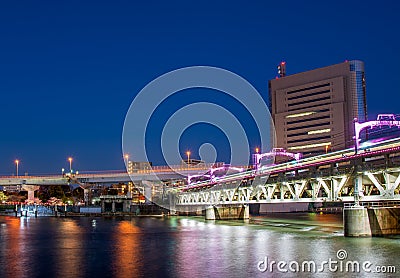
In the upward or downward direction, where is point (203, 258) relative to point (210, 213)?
downward

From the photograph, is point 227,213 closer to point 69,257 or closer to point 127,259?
point 69,257

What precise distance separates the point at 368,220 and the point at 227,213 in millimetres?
66815

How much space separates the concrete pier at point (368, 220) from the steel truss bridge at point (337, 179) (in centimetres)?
151

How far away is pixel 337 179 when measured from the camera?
64.9 meters

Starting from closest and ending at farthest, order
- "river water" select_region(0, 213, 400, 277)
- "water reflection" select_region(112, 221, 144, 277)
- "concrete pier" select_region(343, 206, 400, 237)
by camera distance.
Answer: "river water" select_region(0, 213, 400, 277), "water reflection" select_region(112, 221, 144, 277), "concrete pier" select_region(343, 206, 400, 237)

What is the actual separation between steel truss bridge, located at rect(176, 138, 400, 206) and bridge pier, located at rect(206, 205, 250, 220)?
11557mm

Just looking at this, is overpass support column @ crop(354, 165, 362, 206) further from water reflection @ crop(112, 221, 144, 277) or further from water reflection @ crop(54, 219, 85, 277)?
water reflection @ crop(54, 219, 85, 277)

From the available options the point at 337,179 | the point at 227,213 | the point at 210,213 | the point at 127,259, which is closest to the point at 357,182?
the point at 337,179

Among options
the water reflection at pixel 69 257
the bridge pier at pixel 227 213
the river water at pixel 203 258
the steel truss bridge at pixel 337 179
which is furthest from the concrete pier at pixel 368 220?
the bridge pier at pixel 227 213

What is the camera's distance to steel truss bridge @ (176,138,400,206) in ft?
179

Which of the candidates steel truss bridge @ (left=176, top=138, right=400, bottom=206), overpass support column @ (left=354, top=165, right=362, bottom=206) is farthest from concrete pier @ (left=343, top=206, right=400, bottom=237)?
steel truss bridge @ (left=176, top=138, right=400, bottom=206)

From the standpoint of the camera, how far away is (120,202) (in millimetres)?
184875

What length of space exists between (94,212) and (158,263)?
14068cm

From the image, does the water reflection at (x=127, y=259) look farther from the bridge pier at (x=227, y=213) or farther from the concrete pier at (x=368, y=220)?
the bridge pier at (x=227, y=213)
